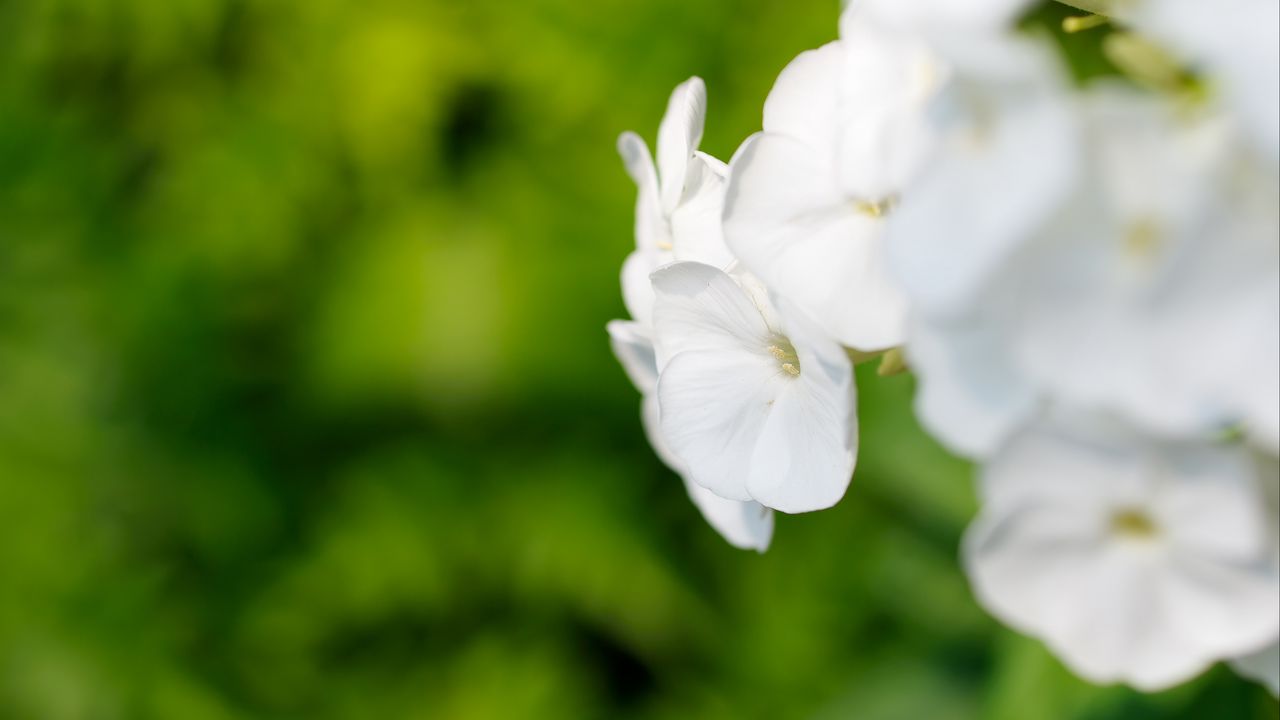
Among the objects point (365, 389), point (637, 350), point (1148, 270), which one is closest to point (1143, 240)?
point (1148, 270)

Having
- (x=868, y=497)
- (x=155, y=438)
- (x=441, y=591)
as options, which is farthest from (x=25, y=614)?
(x=868, y=497)

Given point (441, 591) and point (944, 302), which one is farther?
point (441, 591)

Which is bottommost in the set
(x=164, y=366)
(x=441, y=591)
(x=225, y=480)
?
(x=441, y=591)

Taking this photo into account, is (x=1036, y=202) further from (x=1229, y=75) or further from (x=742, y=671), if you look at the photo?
(x=742, y=671)

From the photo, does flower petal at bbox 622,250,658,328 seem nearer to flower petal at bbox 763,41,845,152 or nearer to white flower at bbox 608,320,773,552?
white flower at bbox 608,320,773,552

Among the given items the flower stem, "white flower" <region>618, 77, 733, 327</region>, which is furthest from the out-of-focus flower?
the flower stem

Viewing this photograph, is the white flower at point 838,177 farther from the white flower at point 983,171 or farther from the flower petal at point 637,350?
the flower petal at point 637,350

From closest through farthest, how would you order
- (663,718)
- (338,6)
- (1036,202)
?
(1036,202), (663,718), (338,6)
